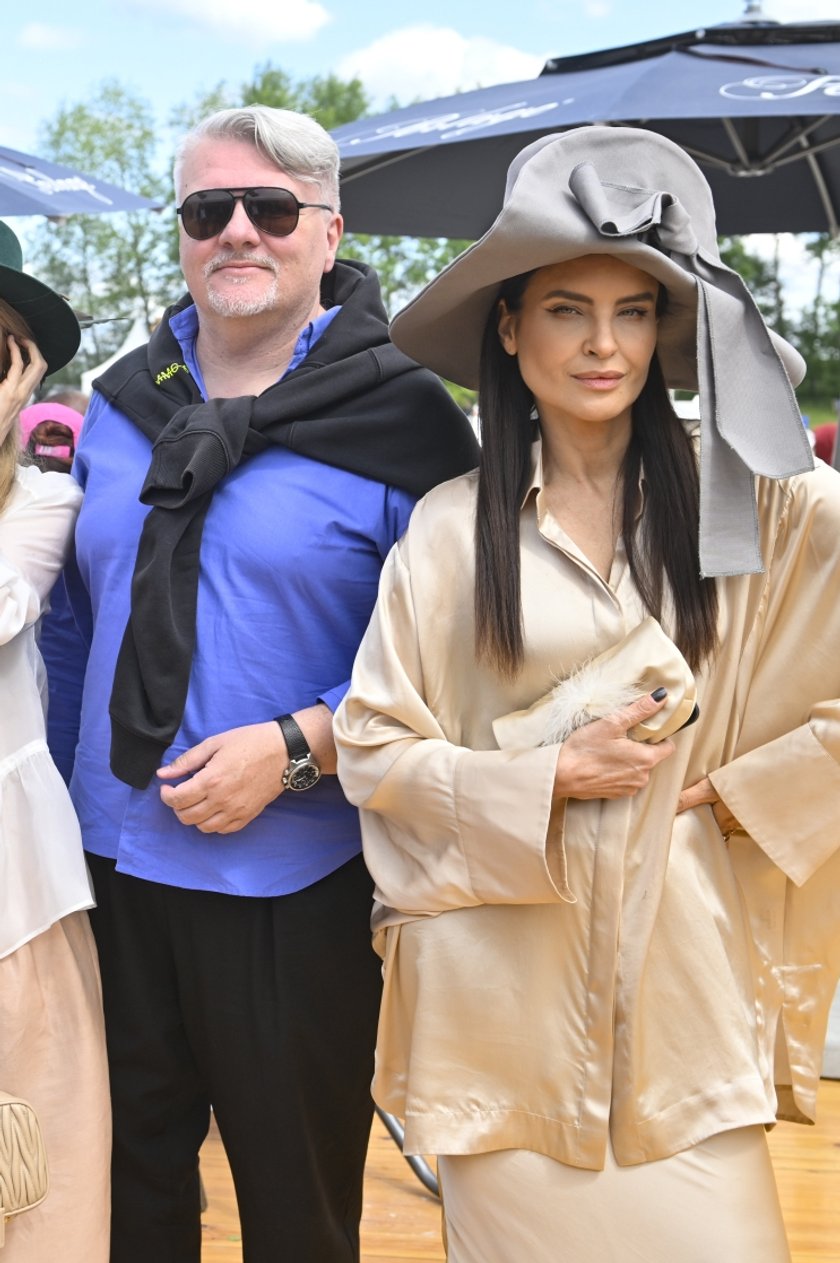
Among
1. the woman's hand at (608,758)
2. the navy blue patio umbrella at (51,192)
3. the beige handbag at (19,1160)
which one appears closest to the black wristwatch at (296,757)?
the woman's hand at (608,758)

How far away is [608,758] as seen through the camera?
1.78 m

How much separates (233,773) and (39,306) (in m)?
0.84

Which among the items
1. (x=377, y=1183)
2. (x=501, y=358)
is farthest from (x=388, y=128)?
(x=377, y=1183)

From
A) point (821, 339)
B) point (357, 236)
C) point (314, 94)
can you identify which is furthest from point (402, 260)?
point (314, 94)

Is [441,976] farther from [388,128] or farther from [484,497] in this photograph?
[388,128]

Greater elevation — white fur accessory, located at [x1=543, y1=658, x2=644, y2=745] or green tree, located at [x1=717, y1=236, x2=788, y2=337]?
white fur accessory, located at [x1=543, y1=658, x2=644, y2=745]

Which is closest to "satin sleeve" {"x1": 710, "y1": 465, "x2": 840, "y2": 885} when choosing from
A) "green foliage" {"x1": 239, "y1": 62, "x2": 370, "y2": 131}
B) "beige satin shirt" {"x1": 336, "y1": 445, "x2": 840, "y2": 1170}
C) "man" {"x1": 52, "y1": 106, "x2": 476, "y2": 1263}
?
"beige satin shirt" {"x1": 336, "y1": 445, "x2": 840, "y2": 1170}

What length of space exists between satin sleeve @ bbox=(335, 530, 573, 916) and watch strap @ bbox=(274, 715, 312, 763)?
6.8 inches

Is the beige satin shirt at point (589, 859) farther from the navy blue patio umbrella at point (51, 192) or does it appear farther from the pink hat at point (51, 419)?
the navy blue patio umbrella at point (51, 192)

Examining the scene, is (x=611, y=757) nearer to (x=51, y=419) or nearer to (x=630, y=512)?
(x=630, y=512)

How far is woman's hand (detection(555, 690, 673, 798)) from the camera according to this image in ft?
5.80

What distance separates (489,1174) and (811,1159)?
1.77 m

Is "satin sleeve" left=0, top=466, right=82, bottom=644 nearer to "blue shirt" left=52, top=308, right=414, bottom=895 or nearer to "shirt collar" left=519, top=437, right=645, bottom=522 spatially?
"blue shirt" left=52, top=308, right=414, bottom=895

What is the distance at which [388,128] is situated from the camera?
183 inches
